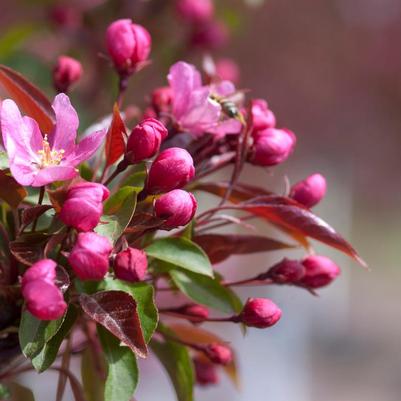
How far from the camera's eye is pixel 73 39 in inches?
71.8

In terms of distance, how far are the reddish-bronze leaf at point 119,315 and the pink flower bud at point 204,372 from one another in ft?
1.52

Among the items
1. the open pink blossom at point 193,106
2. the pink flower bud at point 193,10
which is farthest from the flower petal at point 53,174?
the pink flower bud at point 193,10

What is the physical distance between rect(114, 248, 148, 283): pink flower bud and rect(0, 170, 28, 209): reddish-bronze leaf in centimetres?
12

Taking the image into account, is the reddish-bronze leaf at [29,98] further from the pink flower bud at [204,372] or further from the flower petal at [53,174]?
the pink flower bud at [204,372]

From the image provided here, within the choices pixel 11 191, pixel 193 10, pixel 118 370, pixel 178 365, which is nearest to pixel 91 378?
pixel 178 365

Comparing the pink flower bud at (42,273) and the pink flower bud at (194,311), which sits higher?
the pink flower bud at (42,273)

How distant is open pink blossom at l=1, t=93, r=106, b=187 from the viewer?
31.5 inches

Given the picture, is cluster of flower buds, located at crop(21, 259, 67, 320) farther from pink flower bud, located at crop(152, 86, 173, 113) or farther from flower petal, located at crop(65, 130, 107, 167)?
pink flower bud, located at crop(152, 86, 173, 113)

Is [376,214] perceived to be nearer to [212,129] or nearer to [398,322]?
[398,322]

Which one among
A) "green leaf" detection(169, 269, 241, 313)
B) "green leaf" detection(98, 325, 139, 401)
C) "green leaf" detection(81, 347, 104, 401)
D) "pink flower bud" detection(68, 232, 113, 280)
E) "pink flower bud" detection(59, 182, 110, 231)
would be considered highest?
"pink flower bud" detection(59, 182, 110, 231)

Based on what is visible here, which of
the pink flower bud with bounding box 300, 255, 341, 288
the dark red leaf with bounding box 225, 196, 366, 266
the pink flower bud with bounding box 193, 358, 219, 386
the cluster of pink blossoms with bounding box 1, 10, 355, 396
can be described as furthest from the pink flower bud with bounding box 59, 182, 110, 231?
the pink flower bud with bounding box 193, 358, 219, 386

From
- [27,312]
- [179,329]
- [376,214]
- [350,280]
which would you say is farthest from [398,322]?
[27,312]

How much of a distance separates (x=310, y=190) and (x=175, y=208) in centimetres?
24

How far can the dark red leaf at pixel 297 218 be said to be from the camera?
959mm
